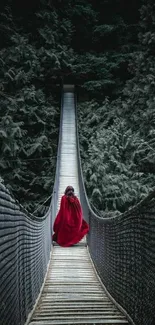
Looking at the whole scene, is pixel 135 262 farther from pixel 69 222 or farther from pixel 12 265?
pixel 69 222

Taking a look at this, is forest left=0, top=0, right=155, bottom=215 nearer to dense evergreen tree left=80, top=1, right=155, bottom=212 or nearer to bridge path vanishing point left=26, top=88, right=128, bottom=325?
dense evergreen tree left=80, top=1, right=155, bottom=212

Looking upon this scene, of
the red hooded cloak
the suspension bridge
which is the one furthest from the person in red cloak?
the suspension bridge

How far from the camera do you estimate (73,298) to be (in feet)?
13.5

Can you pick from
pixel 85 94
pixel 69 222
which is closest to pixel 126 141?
pixel 69 222

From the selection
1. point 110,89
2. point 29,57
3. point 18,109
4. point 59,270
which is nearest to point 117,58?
point 110,89

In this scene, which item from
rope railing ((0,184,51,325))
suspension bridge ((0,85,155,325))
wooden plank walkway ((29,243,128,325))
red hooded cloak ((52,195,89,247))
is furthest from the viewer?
red hooded cloak ((52,195,89,247))

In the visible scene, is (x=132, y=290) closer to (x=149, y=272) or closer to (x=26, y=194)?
(x=149, y=272)

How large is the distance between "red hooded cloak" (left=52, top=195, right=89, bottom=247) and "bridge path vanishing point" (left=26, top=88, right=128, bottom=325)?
0.19 meters

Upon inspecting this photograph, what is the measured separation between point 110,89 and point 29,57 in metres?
4.60

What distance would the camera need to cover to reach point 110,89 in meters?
22.9

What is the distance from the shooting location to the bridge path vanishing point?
10.0ft

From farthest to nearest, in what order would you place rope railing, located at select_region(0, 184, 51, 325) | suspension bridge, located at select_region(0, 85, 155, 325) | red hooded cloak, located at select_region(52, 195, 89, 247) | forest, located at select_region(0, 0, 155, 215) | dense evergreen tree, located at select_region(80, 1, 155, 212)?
forest, located at select_region(0, 0, 155, 215) < dense evergreen tree, located at select_region(80, 1, 155, 212) < red hooded cloak, located at select_region(52, 195, 89, 247) < suspension bridge, located at select_region(0, 85, 155, 325) < rope railing, located at select_region(0, 184, 51, 325)

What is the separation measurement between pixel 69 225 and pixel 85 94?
16193mm

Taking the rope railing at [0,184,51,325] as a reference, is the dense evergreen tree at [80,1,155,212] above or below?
above
